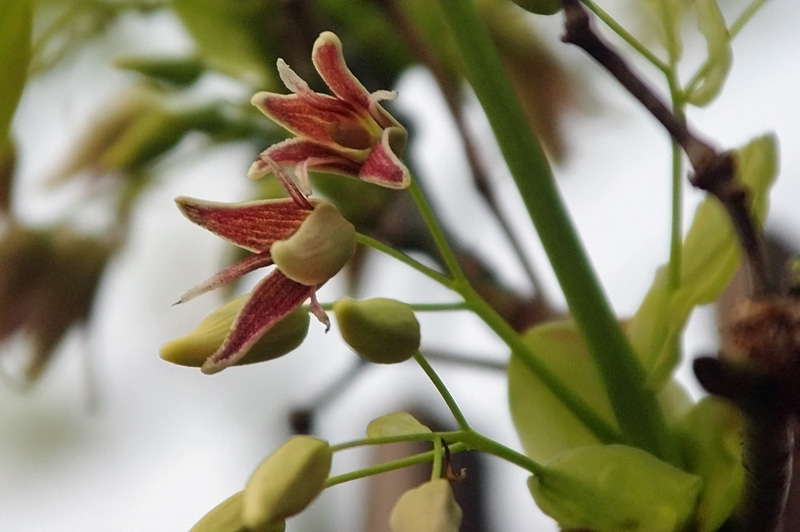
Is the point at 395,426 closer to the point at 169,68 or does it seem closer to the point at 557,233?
the point at 557,233

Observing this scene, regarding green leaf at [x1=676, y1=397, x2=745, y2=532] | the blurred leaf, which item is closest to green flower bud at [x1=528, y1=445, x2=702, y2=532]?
green leaf at [x1=676, y1=397, x2=745, y2=532]

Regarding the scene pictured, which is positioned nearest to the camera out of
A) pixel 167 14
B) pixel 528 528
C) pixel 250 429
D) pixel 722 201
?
pixel 722 201

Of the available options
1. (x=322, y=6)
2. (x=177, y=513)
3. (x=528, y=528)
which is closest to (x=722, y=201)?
(x=322, y=6)

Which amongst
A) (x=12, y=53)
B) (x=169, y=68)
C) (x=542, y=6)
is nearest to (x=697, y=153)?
(x=542, y=6)

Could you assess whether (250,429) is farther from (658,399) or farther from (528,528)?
(658,399)

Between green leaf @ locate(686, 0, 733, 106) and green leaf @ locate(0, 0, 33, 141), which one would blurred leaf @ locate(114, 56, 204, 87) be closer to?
green leaf @ locate(0, 0, 33, 141)

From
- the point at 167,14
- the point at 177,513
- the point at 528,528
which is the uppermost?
the point at 167,14
